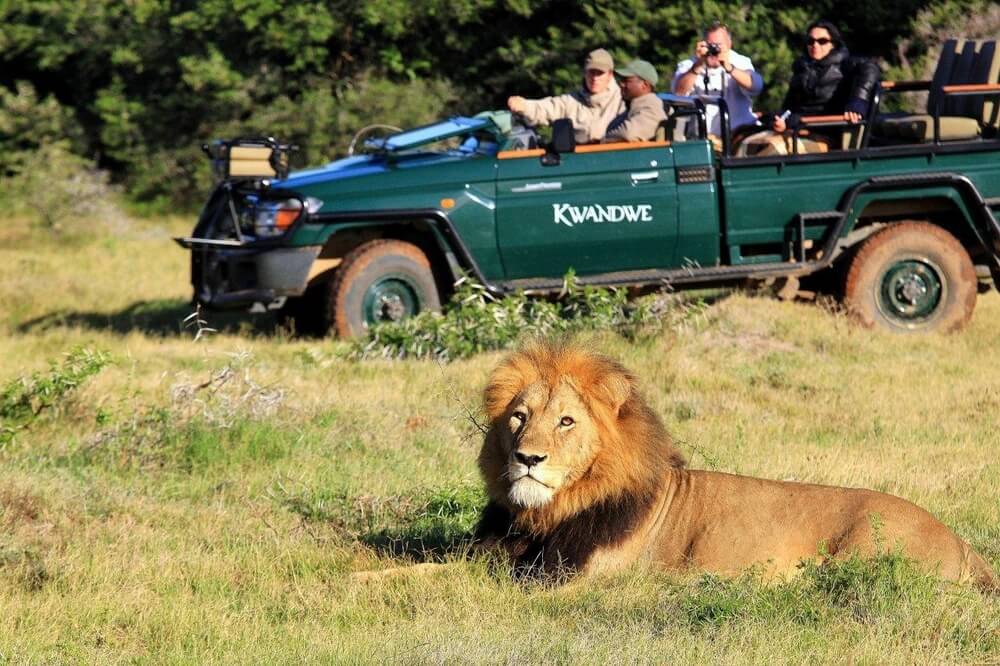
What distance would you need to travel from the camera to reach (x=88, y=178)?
1859cm

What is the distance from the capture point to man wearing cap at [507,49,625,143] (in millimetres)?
10727

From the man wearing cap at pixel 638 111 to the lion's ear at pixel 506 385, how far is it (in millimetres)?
5667

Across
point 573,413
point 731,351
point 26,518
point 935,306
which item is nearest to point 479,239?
point 731,351

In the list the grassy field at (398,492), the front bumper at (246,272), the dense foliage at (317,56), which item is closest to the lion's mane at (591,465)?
the grassy field at (398,492)

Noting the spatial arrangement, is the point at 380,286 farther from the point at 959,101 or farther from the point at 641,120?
the point at 959,101

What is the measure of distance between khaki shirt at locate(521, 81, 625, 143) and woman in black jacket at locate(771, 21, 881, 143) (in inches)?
43.9

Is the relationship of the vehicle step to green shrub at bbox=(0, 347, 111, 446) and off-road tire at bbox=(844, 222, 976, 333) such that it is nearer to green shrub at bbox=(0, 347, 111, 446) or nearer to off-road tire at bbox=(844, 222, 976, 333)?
off-road tire at bbox=(844, 222, 976, 333)

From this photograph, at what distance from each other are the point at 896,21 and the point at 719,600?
13.5m

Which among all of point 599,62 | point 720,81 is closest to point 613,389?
point 599,62

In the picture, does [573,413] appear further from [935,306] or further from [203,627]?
[935,306]

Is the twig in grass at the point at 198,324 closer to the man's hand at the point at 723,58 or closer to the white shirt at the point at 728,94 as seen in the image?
the white shirt at the point at 728,94

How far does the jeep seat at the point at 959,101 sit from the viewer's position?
36.2ft

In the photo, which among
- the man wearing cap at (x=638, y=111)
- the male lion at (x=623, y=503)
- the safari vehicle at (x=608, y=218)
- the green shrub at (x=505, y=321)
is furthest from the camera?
the man wearing cap at (x=638, y=111)

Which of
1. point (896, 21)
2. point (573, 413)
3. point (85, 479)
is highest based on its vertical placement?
point (896, 21)
